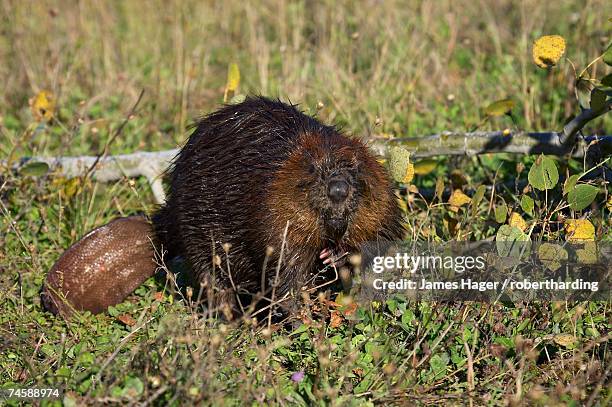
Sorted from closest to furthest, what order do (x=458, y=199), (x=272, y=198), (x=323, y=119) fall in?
(x=272, y=198) < (x=458, y=199) < (x=323, y=119)

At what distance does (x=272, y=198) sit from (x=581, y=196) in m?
1.22

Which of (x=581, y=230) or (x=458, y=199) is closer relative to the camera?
(x=581, y=230)

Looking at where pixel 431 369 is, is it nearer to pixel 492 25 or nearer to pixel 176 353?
pixel 176 353

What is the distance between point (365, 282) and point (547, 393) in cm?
90

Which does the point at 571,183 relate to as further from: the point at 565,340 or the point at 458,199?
the point at 565,340

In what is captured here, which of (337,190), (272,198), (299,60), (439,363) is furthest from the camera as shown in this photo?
(299,60)

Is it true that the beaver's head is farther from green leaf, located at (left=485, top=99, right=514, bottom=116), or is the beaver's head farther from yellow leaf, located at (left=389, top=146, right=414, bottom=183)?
green leaf, located at (left=485, top=99, right=514, bottom=116)

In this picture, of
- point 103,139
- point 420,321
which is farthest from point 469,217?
point 103,139

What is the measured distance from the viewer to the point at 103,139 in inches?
218

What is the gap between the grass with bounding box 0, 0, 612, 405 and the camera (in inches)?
114

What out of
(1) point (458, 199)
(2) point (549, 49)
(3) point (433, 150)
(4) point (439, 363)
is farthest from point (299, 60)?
(4) point (439, 363)

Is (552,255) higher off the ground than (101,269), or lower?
higher

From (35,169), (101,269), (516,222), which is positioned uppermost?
(516,222)

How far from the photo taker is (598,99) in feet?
11.7
